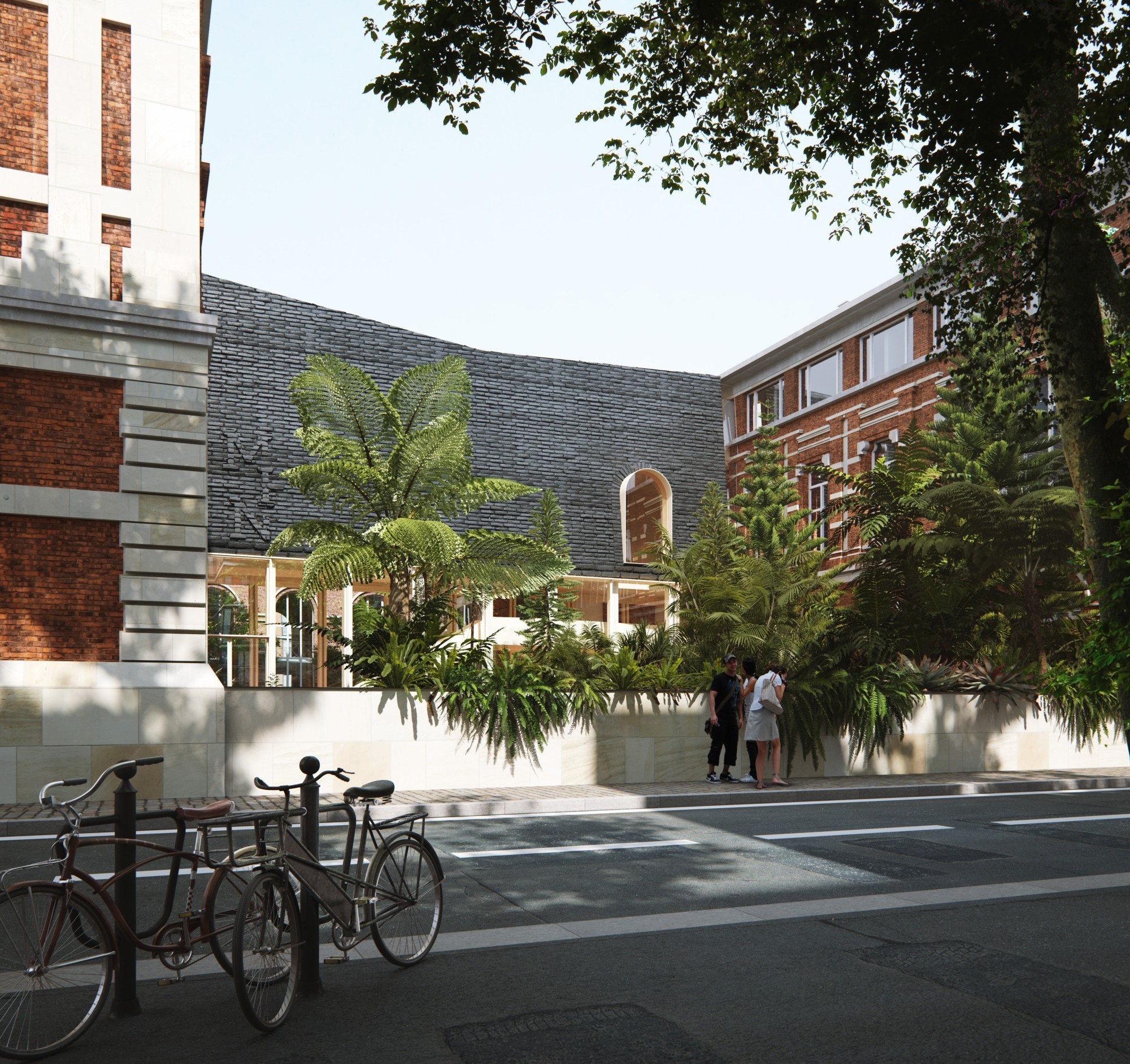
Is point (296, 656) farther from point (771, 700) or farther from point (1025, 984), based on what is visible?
point (1025, 984)

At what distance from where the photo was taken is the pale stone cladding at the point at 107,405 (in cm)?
1402

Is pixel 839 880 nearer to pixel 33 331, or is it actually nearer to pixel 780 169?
pixel 780 169

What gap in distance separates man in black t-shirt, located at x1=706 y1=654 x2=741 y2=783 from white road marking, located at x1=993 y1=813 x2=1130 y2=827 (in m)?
4.20

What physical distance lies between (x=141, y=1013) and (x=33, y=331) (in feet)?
Answer: 36.8

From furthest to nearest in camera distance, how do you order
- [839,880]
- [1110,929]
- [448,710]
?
[448,710] < [839,880] < [1110,929]

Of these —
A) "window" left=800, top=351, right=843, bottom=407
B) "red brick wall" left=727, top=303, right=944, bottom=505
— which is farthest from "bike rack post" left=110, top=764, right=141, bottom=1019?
"window" left=800, top=351, right=843, bottom=407

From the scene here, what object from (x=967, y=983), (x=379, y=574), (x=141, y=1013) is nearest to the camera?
(x=141, y=1013)

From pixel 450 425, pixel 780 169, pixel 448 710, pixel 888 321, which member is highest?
pixel 888 321

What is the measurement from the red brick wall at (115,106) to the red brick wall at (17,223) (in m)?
0.98

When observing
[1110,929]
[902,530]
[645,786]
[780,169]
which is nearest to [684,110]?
[780,169]

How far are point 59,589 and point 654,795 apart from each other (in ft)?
25.9

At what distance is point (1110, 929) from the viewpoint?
714 centimetres

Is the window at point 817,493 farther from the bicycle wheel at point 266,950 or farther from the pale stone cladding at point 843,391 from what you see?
the bicycle wheel at point 266,950

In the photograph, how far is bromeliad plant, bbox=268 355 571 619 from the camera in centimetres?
1697
